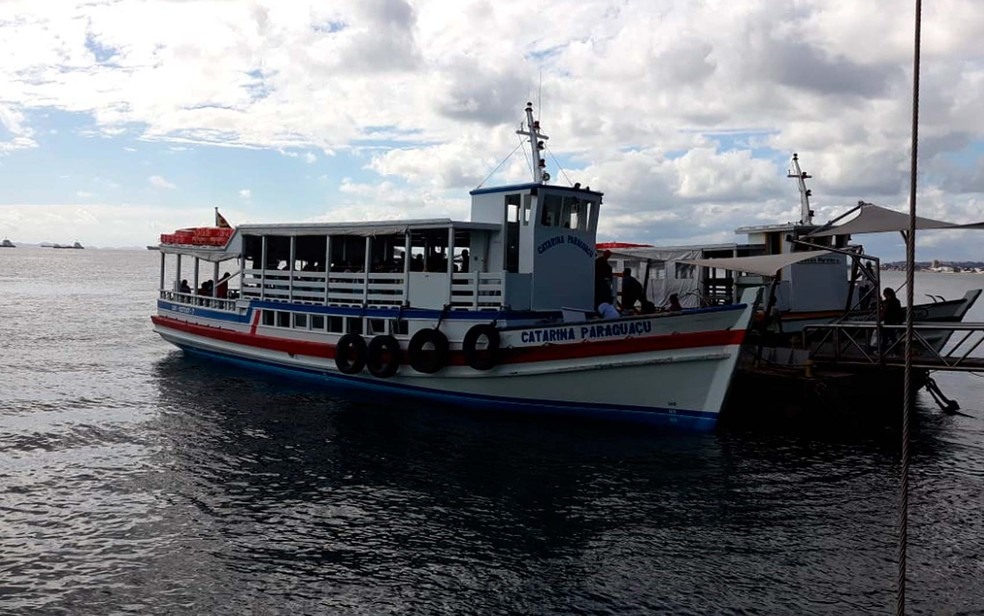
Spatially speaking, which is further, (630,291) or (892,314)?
(630,291)

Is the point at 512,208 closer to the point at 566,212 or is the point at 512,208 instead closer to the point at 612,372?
the point at 566,212

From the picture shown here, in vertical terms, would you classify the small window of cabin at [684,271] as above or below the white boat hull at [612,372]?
above

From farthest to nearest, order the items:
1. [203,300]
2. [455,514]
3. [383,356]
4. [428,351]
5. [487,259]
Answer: [203,300] → [383,356] → [487,259] → [428,351] → [455,514]

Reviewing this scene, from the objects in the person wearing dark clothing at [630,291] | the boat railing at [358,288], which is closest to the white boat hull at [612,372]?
the boat railing at [358,288]

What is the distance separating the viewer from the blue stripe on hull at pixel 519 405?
1714 centimetres

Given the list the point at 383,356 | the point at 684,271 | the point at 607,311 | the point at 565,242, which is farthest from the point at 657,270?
the point at 383,356

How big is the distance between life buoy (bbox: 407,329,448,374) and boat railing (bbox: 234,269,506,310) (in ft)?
2.97

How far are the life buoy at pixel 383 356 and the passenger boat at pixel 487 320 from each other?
4cm

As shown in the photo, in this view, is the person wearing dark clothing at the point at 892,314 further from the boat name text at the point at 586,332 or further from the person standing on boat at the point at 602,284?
the boat name text at the point at 586,332

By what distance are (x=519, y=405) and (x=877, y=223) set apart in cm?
987

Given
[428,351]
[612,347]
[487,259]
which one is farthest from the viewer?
[487,259]

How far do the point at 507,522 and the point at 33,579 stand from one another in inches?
243

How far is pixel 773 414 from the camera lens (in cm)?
1875

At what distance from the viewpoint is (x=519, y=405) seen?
18781 millimetres
